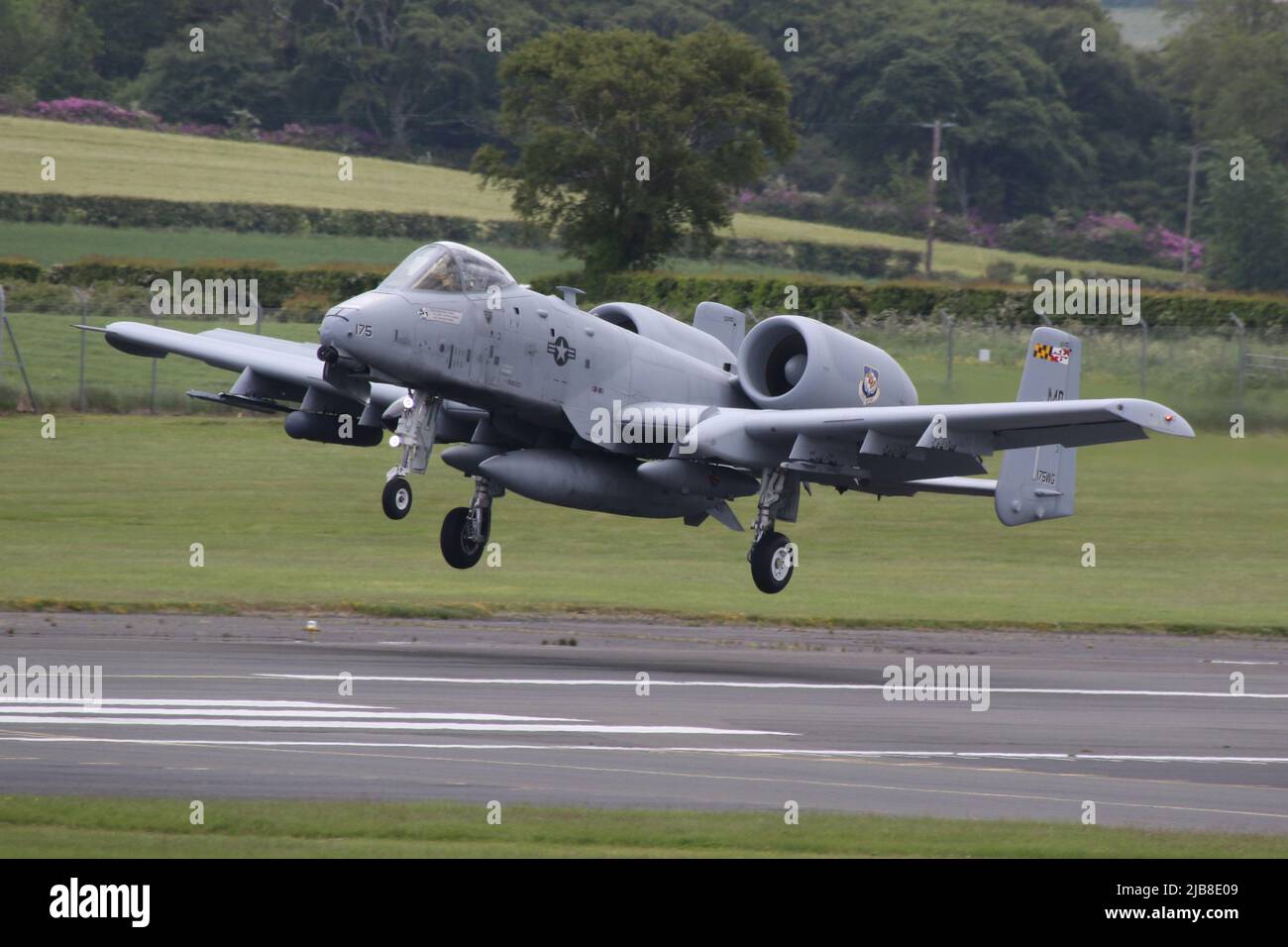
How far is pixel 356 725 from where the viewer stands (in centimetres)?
1448

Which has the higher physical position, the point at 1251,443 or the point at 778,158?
the point at 778,158

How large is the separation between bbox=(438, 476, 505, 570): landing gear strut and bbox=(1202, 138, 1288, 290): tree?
59679 mm

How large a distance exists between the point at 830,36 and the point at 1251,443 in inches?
2636

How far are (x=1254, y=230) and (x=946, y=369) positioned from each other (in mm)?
36527

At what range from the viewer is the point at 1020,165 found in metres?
94.9

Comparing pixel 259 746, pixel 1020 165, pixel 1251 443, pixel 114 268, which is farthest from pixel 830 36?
pixel 259 746

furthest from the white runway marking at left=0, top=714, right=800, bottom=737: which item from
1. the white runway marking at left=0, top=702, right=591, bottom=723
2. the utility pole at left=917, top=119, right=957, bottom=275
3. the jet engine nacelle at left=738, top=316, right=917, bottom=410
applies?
the utility pole at left=917, top=119, right=957, bottom=275

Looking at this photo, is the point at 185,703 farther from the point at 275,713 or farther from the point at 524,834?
the point at 524,834

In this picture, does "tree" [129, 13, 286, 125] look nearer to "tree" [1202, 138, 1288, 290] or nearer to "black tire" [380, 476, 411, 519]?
"tree" [1202, 138, 1288, 290]

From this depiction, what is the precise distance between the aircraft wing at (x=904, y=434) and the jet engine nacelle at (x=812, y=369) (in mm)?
561

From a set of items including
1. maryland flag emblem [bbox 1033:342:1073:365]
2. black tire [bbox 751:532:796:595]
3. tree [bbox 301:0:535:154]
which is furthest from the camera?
tree [bbox 301:0:535:154]

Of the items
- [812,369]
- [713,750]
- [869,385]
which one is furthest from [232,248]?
[713,750]

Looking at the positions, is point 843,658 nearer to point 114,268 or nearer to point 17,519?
point 17,519

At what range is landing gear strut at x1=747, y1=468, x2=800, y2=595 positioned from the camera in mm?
22188
